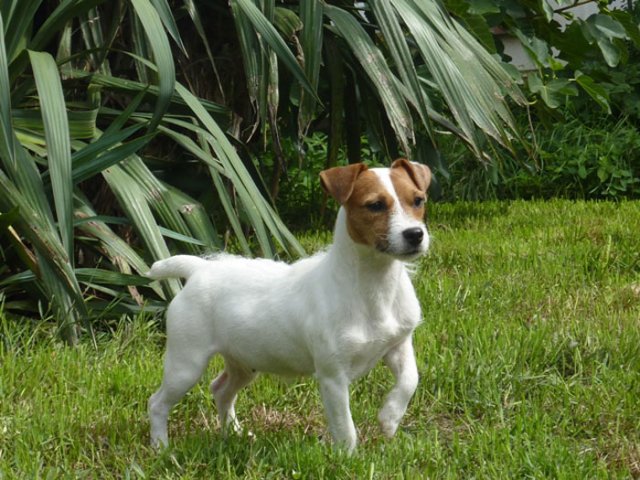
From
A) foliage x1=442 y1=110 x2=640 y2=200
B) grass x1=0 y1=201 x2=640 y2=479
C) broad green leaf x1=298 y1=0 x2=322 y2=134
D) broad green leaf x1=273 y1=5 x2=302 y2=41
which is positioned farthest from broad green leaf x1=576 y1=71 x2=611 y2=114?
broad green leaf x1=298 y1=0 x2=322 y2=134

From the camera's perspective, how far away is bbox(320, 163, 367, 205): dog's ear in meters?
3.11

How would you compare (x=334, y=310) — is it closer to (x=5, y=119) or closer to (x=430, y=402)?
(x=430, y=402)

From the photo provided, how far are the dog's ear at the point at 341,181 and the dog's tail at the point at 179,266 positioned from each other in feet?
1.89

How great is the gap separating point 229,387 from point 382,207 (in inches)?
33.4

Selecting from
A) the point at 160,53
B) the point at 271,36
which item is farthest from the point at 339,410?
the point at 271,36

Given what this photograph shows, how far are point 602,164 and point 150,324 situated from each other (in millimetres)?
4597

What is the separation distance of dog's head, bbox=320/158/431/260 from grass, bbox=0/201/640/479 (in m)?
0.57

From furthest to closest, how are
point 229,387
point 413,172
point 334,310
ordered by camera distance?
point 229,387, point 413,172, point 334,310

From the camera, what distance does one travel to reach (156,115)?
416 cm

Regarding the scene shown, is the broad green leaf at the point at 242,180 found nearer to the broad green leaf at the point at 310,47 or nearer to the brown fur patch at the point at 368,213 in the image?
the broad green leaf at the point at 310,47

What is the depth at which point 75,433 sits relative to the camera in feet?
11.0

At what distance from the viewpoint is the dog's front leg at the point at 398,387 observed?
311 cm

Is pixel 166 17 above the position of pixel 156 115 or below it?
above

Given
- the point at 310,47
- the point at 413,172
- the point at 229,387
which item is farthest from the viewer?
the point at 310,47
